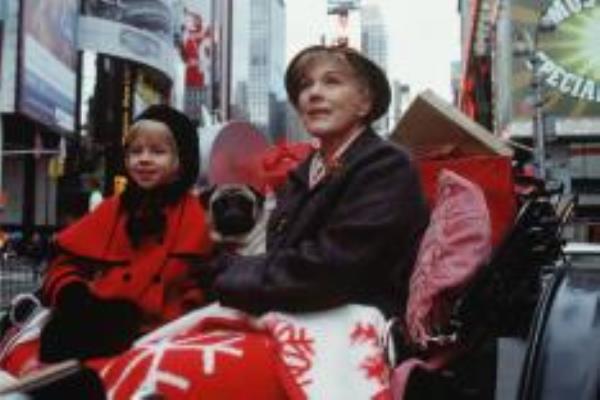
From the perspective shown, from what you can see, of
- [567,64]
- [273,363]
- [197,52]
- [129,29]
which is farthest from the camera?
[197,52]

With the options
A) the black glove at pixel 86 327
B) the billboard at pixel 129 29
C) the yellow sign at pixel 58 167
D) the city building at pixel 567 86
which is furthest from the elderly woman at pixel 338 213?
the billboard at pixel 129 29

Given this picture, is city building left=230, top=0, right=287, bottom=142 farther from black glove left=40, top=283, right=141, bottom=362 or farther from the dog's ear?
black glove left=40, top=283, right=141, bottom=362

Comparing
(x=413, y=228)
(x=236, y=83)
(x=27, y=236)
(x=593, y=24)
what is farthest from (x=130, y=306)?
(x=236, y=83)

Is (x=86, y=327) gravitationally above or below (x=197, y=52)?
below

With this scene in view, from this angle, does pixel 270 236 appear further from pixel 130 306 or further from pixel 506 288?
pixel 506 288

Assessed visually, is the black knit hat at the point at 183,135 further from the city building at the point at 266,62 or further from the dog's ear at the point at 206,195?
the city building at the point at 266,62

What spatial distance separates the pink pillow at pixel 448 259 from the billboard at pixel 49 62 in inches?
1453

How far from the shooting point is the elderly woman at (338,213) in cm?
239

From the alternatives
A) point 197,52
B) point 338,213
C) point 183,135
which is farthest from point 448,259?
point 197,52

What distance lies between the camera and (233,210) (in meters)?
3.04

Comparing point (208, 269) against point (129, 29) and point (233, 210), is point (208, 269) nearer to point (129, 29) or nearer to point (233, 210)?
point (233, 210)

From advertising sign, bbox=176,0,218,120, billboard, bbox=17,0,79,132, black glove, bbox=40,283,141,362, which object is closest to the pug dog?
black glove, bbox=40,283,141,362

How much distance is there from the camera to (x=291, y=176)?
9.36 feet

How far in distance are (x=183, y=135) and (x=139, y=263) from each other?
16.6 inches
